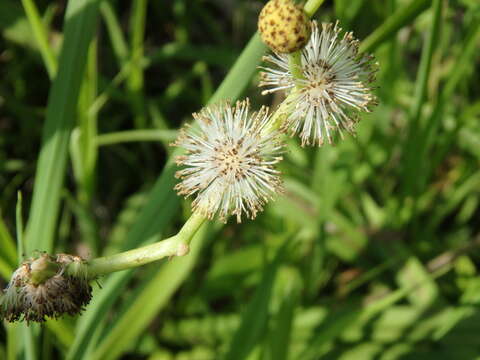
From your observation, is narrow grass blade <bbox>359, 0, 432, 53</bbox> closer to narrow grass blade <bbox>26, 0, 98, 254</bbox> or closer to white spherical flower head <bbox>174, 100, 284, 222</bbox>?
white spherical flower head <bbox>174, 100, 284, 222</bbox>

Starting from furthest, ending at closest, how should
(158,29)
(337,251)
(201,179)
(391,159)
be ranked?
(158,29) < (391,159) < (337,251) < (201,179)

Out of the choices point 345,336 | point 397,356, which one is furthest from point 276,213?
point 397,356

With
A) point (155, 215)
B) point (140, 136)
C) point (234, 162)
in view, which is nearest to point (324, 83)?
point (234, 162)

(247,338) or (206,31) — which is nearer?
(247,338)

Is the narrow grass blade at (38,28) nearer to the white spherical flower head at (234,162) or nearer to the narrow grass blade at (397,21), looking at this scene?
the white spherical flower head at (234,162)

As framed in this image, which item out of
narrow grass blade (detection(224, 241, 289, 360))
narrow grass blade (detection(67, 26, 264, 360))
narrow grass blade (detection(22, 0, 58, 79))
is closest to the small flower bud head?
narrow grass blade (detection(67, 26, 264, 360))

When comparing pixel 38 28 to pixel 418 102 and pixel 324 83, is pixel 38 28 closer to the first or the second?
pixel 324 83

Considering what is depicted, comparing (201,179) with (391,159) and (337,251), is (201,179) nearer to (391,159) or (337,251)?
(337,251)
